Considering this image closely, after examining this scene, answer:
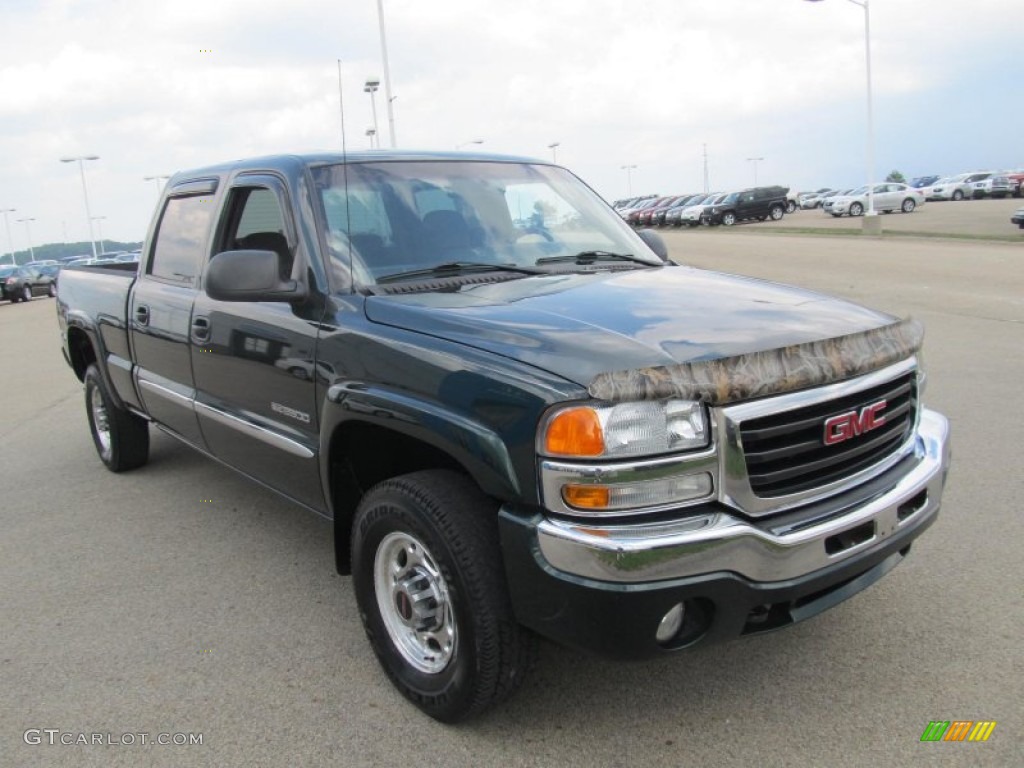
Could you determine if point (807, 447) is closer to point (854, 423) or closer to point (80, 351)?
point (854, 423)

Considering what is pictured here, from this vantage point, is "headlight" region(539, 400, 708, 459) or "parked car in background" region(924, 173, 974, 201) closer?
"headlight" region(539, 400, 708, 459)

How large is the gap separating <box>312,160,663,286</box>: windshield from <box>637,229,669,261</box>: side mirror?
17 centimetres

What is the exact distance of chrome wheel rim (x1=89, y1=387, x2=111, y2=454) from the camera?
591 cm

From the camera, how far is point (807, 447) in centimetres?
247

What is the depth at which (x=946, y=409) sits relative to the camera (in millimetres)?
6402

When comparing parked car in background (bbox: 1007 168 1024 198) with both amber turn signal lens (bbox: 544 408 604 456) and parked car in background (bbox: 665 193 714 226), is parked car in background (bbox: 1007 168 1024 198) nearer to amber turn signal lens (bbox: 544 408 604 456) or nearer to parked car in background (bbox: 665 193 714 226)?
parked car in background (bbox: 665 193 714 226)

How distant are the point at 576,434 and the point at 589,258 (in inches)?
64.3

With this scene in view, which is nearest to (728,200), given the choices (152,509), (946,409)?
(946,409)

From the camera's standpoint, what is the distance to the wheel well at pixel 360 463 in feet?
9.82

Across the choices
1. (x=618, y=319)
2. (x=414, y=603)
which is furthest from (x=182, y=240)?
(x=618, y=319)

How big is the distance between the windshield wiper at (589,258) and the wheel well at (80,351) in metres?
3.84

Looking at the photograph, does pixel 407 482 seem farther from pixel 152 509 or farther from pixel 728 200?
pixel 728 200

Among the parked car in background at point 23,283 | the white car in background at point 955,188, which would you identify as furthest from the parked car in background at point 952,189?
the parked car in background at point 23,283

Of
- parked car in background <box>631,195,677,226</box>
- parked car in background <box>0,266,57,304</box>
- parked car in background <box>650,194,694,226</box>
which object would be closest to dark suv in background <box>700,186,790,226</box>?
parked car in background <box>650,194,694,226</box>
